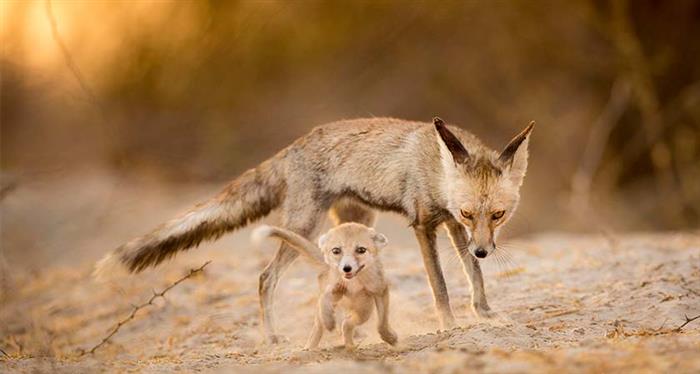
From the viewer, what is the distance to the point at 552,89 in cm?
1761

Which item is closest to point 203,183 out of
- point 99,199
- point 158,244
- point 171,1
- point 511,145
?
point 99,199

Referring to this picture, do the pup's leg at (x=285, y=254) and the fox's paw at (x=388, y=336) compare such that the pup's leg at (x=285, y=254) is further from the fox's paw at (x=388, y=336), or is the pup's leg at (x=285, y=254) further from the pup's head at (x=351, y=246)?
the fox's paw at (x=388, y=336)

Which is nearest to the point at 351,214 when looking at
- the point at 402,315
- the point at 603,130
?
the point at 402,315

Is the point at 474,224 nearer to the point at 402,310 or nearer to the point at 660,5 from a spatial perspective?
the point at 402,310

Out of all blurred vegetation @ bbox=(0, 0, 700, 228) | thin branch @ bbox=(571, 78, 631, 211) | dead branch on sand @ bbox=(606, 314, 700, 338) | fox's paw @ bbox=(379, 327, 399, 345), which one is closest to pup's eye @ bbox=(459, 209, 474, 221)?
fox's paw @ bbox=(379, 327, 399, 345)

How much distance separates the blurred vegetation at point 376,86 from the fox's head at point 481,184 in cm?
694

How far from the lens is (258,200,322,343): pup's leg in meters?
6.37

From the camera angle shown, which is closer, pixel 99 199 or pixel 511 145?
pixel 511 145

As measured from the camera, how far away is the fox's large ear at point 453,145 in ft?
18.5

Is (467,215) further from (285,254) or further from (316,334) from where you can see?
(285,254)

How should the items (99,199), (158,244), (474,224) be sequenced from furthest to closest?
(99,199) → (158,244) → (474,224)

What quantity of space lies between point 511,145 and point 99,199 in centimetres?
994

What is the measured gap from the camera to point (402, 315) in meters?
6.48

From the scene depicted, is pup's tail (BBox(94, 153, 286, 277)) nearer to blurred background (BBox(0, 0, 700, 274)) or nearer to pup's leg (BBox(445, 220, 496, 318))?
pup's leg (BBox(445, 220, 496, 318))
